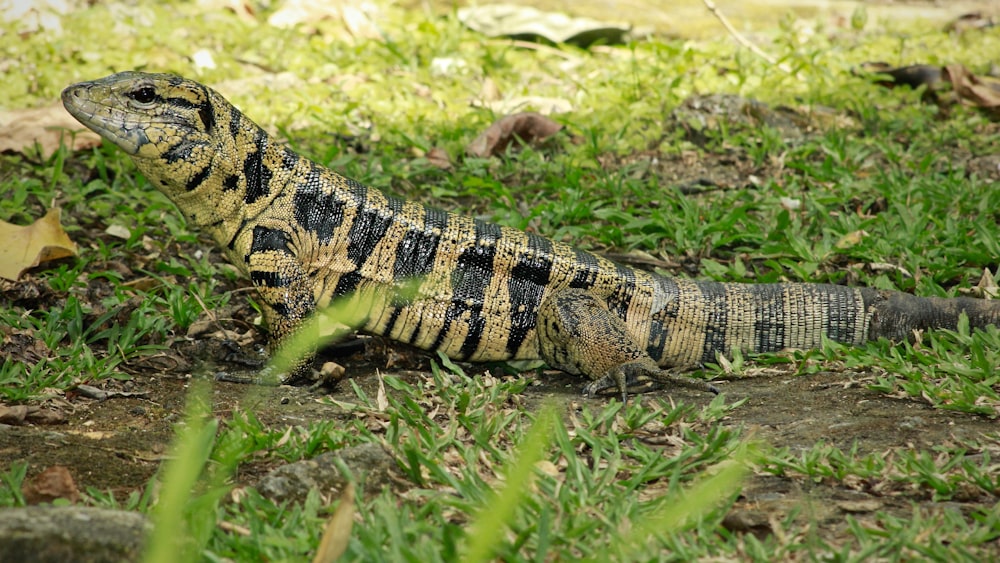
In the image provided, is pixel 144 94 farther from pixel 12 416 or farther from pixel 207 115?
pixel 12 416

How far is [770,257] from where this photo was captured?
7.04 metres

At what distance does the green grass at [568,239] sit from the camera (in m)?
3.65

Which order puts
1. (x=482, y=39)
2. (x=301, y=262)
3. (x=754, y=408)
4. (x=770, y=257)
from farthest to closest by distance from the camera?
(x=482, y=39), (x=770, y=257), (x=301, y=262), (x=754, y=408)

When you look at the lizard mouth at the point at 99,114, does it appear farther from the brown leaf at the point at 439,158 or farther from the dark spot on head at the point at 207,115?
the brown leaf at the point at 439,158

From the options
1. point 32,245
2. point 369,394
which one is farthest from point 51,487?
point 32,245

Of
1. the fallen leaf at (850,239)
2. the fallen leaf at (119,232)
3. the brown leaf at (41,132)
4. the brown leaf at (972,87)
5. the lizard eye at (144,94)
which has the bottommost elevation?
the fallen leaf at (119,232)

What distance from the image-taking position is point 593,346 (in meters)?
5.70

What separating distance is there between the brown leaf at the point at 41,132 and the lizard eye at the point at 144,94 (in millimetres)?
2689

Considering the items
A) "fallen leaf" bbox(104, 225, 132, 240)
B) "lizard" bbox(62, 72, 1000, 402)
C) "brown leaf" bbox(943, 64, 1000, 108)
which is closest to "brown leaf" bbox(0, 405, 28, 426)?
"lizard" bbox(62, 72, 1000, 402)

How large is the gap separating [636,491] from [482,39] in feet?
26.8

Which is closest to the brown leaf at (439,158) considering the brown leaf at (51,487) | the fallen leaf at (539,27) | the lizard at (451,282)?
the lizard at (451,282)

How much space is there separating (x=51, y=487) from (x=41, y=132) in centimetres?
537

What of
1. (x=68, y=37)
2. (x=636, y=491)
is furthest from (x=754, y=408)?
(x=68, y=37)

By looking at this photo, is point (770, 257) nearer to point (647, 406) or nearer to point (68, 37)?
point (647, 406)
